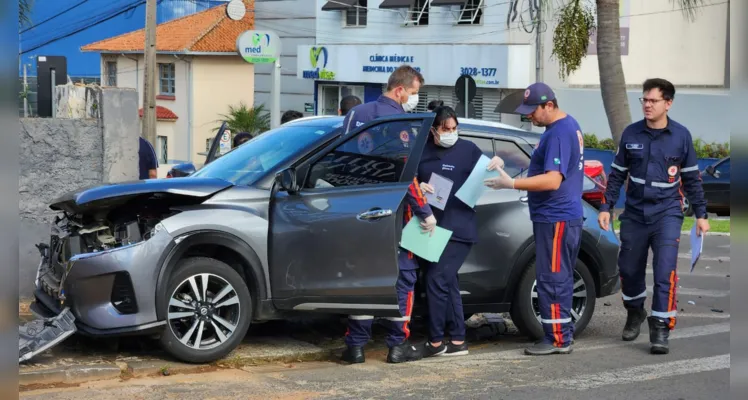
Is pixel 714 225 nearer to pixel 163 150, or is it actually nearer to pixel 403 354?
pixel 403 354

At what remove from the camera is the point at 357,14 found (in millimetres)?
36062

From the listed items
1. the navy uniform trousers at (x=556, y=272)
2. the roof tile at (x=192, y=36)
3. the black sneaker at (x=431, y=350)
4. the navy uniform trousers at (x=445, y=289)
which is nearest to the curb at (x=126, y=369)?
the black sneaker at (x=431, y=350)

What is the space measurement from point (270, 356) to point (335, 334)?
1071 mm

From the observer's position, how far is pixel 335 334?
8.28 meters

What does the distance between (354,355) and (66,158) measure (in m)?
3.58

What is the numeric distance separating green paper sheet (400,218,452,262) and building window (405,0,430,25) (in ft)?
88.0

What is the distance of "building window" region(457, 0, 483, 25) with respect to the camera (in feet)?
103

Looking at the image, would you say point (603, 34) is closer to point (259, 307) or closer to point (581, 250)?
point (581, 250)

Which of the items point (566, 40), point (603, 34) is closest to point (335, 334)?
point (603, 34)

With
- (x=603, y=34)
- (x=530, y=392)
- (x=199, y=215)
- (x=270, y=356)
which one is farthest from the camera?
(x=603, y=34)

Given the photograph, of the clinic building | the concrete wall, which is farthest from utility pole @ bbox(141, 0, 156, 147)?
the concrete wall

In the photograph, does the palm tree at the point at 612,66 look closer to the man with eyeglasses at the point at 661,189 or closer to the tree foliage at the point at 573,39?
the tree foliage at the point at 573,39

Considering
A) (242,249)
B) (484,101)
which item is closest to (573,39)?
(484,101)

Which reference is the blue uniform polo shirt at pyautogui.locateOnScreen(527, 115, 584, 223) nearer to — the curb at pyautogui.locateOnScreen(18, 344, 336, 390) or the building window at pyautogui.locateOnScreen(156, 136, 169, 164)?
the curb at pyautogui.locateOnScreen(18, 344, 336, 390)
